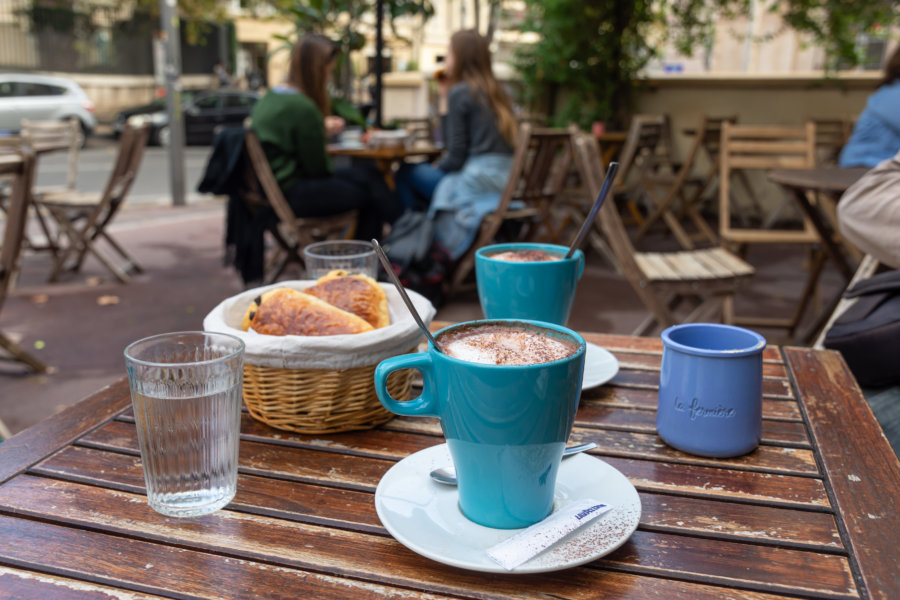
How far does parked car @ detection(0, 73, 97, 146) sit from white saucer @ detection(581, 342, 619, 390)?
15.0 m

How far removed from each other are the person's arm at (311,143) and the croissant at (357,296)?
310 cm

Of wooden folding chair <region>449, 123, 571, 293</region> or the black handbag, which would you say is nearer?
the black handbag

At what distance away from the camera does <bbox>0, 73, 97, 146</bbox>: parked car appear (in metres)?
13.8

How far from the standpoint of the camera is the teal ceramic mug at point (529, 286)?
42.1 inches

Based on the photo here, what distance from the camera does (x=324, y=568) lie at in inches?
27.9

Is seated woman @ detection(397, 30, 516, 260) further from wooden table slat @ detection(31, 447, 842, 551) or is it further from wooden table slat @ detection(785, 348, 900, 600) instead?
wooden table slat @ detection(31, 447, 842, 551)

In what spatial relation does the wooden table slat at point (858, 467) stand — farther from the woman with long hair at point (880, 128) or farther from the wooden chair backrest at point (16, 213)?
the woman with long hair at point (880, 128)

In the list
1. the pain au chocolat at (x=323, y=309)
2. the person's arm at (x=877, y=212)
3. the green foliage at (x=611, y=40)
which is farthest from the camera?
the green foliage at (x=611, y=40)

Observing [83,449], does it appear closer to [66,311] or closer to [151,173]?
[66,311]

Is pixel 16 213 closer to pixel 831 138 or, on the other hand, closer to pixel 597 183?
pixel 597 183

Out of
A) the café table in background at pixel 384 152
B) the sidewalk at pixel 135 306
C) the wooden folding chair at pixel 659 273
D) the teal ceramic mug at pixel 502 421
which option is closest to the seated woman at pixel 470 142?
the café table in background at pixel 384 152

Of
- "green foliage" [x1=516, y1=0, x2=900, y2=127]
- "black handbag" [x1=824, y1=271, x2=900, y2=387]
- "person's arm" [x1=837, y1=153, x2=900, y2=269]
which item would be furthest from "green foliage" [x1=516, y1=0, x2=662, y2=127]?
"black handbag" [x1=824, y1=271, x2=900, y2=387]

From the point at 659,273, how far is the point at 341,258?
189 centimetres

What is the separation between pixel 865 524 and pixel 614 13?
26.4ft
